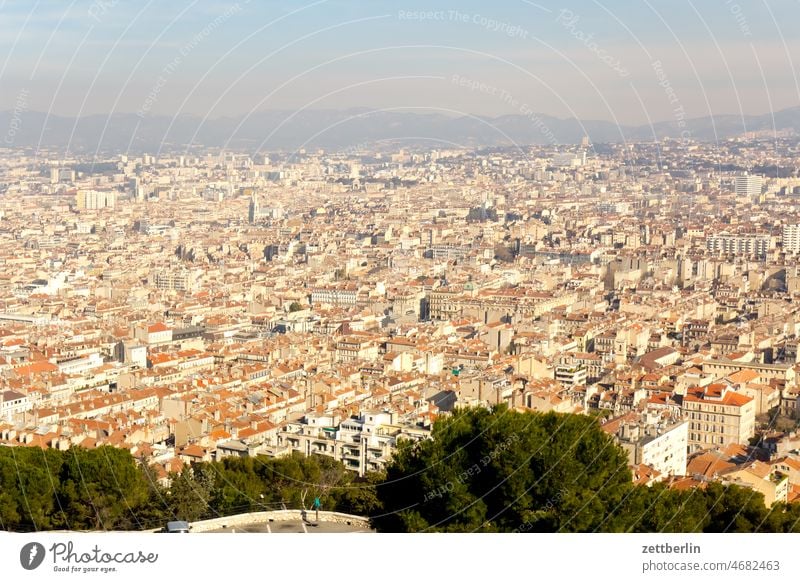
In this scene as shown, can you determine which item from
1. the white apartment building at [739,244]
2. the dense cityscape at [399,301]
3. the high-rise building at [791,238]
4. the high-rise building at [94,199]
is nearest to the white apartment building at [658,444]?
the dense cityscape at [399,301]

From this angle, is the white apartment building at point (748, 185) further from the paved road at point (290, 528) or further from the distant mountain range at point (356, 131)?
the paved road at point (290, 528)

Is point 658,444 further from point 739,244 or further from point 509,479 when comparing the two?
point 739,244

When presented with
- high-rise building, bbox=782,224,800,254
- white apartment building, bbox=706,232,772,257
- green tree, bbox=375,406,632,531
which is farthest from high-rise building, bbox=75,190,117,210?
green tree, bbox=375,406,632,531

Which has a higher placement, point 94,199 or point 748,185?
point 748,185

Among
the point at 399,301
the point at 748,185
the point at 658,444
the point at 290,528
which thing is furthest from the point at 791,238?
the point at 290,528

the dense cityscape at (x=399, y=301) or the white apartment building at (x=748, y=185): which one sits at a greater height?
the white apartment building at (x=748, y=185)
